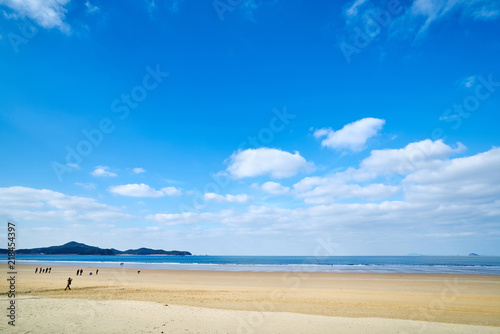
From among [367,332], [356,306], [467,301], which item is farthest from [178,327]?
[467,301]

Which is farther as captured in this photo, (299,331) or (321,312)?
(321,312)

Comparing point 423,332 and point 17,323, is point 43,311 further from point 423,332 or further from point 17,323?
point 423,332

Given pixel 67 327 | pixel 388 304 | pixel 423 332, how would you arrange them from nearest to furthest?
1. pixel 67 327
2. pixel 423 332
3. pixel 388 304

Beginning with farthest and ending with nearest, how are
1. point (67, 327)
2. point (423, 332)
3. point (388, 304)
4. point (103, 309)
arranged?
point (388, 304) < point (103, 309) < point (423, 332) < point (67, 327)

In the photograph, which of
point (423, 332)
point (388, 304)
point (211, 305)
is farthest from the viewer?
point (388, 304)

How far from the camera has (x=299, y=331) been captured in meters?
11.7

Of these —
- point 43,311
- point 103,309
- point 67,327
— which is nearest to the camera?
point 67,327

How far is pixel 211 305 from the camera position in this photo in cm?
1814

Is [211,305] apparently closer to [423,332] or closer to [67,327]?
[67,327]

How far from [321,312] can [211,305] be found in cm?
710

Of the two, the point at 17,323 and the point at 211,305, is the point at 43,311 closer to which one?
the point at 17,323

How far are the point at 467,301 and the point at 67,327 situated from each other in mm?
28145

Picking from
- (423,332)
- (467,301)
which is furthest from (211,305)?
(467,301)

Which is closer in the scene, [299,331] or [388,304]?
[299,331]
